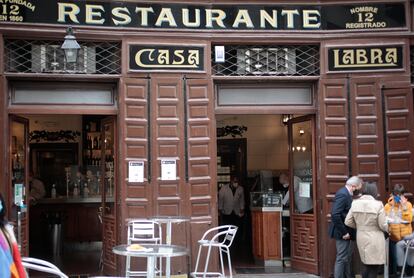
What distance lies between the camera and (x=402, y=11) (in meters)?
10.0

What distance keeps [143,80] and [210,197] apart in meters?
2.07

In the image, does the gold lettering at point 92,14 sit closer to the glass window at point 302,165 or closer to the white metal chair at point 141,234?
A: the white metal chair at point 141,234

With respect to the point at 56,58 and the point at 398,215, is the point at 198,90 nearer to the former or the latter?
the point at 56,58

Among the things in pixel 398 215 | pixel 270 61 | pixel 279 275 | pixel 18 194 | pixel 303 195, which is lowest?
pixel 279 275

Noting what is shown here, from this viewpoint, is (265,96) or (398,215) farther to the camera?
(265,96)

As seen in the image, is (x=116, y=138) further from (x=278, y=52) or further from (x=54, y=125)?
(x=54, y=125)

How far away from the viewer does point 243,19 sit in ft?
32.7

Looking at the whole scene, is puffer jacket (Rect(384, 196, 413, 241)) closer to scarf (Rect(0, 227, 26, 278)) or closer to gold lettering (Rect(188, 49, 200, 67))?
gold lettering (Rect(188, 49, 200, 67))

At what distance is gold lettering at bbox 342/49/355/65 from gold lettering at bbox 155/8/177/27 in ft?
8.85

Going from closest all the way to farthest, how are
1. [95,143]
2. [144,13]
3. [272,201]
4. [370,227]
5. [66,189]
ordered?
1. [370,227]
2. [144,13]
3. [272,201]
4. [66,189]
5. [95,143]

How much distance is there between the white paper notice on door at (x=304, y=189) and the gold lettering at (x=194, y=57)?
2649 millimetres

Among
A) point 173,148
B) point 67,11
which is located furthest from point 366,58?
point 67,11

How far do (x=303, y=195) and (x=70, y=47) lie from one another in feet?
14.4

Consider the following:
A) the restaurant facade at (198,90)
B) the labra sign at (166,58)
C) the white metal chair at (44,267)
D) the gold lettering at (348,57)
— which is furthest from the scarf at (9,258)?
the gold lettering at (348,57)
